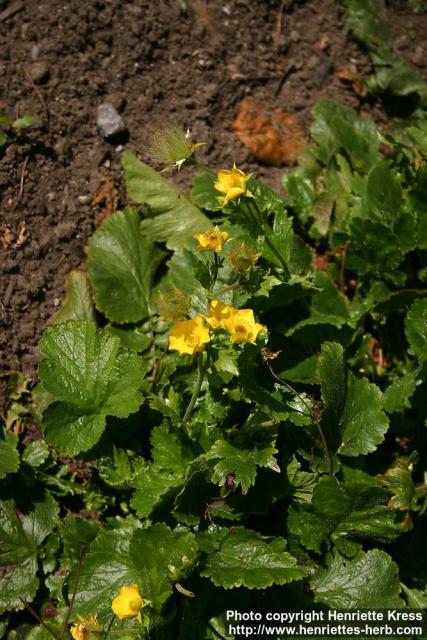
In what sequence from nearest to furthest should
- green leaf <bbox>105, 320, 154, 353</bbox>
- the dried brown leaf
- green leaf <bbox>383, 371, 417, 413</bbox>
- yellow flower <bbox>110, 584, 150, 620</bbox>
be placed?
1. yellow flower <bbox>110, 584, 150, 620</bbox>
2. green leaf <bbox>383, 371, 417, 413</bbox>
3. green leaf <bbox>105, 320, 154, 353</bbox>
4. the dried brown leaf

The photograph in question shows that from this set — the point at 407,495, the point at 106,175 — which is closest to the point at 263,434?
the point at 407,495

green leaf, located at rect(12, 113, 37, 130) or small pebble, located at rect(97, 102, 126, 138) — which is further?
small pebble, located at rect(97, 102, 126, 138)

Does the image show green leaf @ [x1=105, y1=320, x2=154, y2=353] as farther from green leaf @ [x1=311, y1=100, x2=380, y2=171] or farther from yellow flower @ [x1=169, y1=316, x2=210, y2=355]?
green leaf @ [x1=311, y1=100, x2=380, y2=171]

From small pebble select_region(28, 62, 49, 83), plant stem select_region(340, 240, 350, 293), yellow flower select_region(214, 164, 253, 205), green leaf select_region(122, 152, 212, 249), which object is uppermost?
yellow flower select_region(214, 164, 253, 205)

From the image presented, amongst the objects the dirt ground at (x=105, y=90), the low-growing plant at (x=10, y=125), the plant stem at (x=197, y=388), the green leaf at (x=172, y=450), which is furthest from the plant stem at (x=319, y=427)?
the low-growing plant at (x=10, y=125)

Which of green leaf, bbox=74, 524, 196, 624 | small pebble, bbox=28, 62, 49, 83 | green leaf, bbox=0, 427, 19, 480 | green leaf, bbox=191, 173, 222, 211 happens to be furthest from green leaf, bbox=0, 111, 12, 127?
green leaf, bbox=74, 524, 196, 624

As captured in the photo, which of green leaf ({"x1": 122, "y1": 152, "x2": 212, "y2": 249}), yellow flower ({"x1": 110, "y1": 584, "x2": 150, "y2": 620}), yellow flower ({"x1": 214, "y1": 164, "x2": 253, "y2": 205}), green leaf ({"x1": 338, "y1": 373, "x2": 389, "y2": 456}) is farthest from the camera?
green leaf ({"x1": 122, "y1": 152, "x2": 212, "y2": 249})
